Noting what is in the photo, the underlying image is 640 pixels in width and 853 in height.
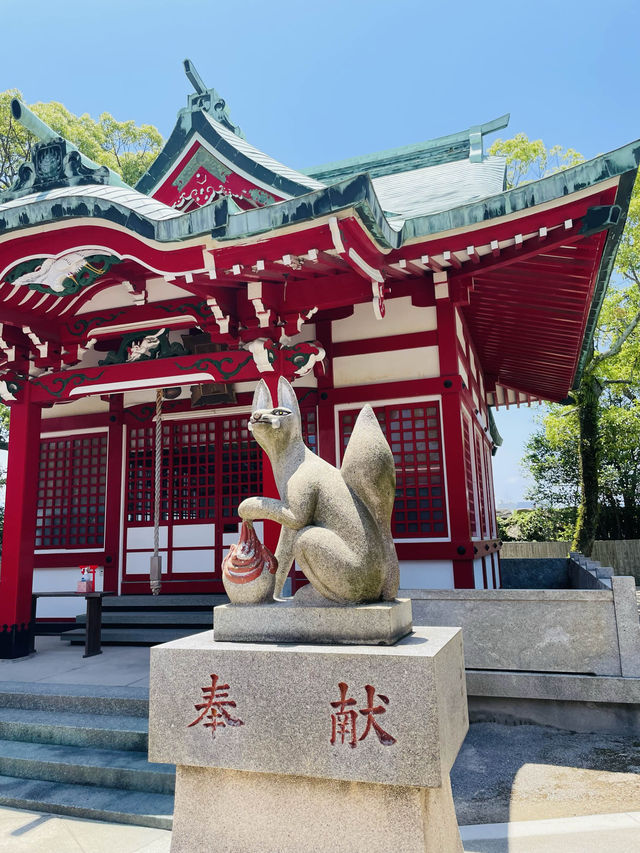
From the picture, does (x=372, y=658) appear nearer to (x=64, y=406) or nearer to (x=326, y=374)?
(x=326, y=374)

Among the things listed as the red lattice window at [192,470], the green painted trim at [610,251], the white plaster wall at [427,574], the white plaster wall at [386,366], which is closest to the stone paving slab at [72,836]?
the white plaster wall at [427,574]

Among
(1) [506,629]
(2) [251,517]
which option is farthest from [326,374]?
(2) [251,517]

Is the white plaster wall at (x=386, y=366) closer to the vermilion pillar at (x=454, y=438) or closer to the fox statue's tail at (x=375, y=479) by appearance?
the vermilion pillar at (x=454, y=438)

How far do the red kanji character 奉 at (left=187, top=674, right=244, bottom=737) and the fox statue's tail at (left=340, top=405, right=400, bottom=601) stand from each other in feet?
2.98

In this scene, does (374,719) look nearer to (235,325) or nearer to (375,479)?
(375,479)

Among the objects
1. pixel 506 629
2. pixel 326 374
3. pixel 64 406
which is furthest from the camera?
pixel 64 406

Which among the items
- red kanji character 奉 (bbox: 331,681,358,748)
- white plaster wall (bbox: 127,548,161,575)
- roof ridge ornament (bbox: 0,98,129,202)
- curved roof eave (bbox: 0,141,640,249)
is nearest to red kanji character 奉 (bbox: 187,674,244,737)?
red kanji character 奉 (bbox: 331,681,358,748)

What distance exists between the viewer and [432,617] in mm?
5387

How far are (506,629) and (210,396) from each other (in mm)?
5220

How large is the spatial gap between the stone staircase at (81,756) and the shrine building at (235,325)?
81.5 inches

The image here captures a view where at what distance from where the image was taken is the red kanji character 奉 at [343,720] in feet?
8.48

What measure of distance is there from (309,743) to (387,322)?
526 cm

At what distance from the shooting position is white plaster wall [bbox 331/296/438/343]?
695 centimetres

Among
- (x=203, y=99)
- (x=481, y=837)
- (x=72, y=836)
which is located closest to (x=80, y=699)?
(x=72, y=836)
